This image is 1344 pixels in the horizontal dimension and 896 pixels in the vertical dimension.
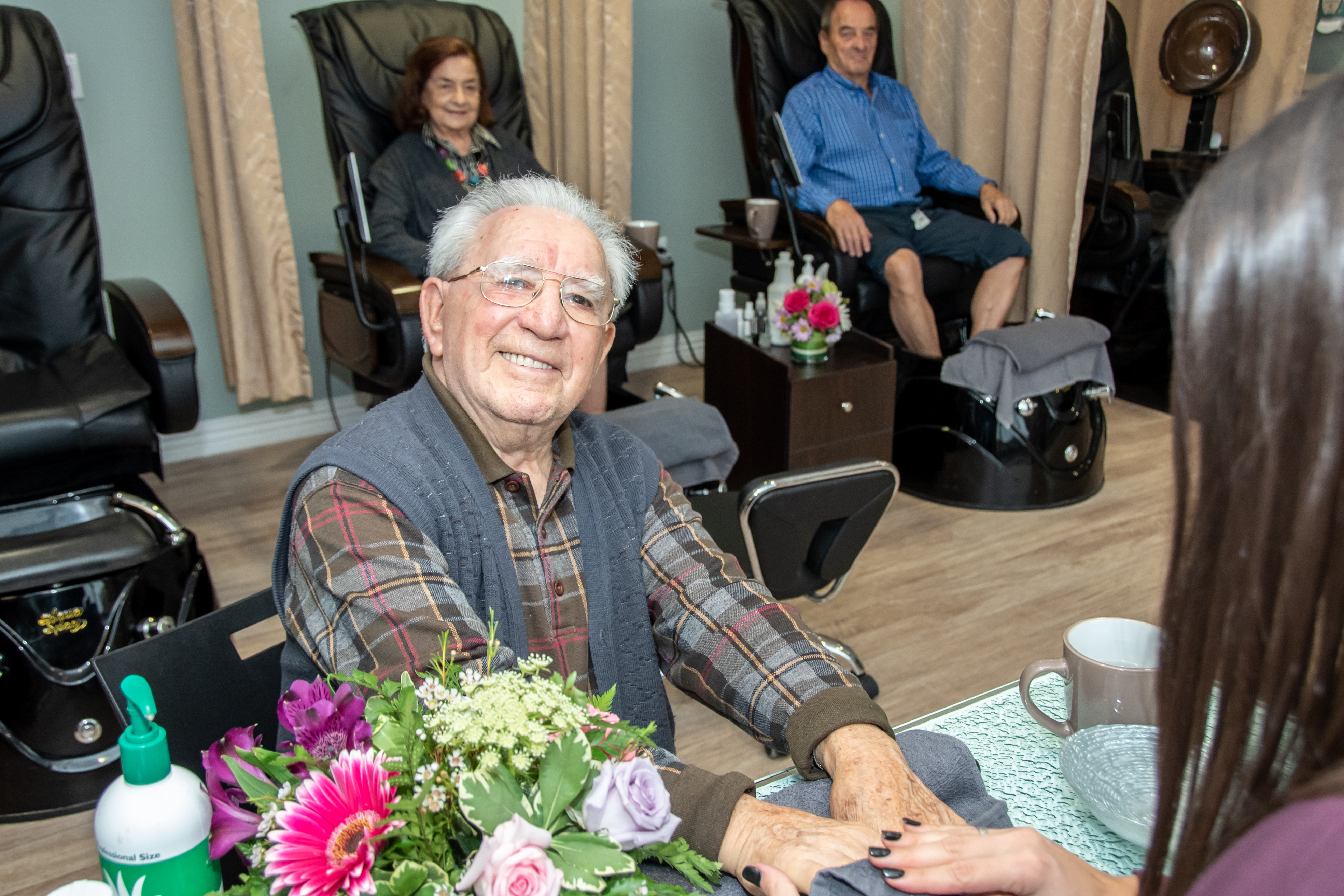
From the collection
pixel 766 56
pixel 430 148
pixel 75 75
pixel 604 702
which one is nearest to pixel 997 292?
pixel 766 56

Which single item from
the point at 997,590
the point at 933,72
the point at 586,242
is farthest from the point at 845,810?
the point at 933,72

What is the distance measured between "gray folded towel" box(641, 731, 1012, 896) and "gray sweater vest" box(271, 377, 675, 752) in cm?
28

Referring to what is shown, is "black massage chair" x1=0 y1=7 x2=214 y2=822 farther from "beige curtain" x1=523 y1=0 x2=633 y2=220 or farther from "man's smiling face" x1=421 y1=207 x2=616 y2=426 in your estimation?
"beige curtain" x1=523 y1=0 x2=633 y2=220

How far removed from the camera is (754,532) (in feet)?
5.11

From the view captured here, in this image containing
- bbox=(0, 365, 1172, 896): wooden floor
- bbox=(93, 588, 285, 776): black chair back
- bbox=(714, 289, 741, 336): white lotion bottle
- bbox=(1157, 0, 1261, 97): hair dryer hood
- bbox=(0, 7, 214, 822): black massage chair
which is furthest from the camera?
bbox=(1157, 0, 1261, 97): hair dryer hood

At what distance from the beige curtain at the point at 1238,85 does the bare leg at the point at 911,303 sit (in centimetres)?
114

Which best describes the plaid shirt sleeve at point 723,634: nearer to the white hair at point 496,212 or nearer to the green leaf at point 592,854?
the white hair at point 496,212

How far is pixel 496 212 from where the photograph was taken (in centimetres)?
116

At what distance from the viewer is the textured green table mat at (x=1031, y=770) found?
2.50 ft

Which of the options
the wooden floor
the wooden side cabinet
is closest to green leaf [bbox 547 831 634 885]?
the wooden floor

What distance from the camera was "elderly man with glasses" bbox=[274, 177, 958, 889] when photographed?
36.4 inches

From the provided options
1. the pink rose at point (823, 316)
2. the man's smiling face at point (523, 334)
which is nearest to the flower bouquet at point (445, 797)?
the man's smiling face at point (523, 334)

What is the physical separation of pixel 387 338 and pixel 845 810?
6.62ft

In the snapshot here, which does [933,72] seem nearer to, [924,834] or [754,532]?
[754,532]
